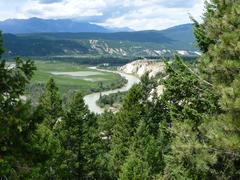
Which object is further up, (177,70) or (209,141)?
(177,70)

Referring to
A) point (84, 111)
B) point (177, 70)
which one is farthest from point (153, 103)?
point (177, 70)

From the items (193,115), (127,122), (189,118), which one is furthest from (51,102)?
(193,115)

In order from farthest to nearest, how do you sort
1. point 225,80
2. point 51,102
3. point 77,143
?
point 51,102 → point 77,143 → point 225,80

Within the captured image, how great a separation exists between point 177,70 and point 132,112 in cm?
3003

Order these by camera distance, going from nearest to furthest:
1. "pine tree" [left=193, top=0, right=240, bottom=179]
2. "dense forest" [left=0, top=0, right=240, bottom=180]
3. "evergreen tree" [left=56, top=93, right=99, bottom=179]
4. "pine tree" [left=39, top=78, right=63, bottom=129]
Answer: "dense forest" [left=0, top=0, right=240, bottom=180]
"pine tree" [left=193, top=0, right=240, bottom=179]
"evergreen tree" [left=56, top=93, right=99, bottom=179]
"pine tree" [left=39, top=78, right=63, bottom=129]

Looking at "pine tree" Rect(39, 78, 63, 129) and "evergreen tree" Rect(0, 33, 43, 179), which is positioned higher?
"evergreen tree" Rect(0, 33, 43, 179)

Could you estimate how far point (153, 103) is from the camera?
6306 cm

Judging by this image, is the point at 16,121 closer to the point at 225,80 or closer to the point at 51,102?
the point at 225,80

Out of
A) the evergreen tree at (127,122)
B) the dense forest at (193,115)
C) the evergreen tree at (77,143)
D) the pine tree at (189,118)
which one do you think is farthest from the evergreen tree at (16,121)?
the evergreen tree at (127,122)

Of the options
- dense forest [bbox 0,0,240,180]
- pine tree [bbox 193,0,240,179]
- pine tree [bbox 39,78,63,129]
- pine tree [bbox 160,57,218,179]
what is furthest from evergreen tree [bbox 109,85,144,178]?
pine tree [bbox 193,0,240,179]

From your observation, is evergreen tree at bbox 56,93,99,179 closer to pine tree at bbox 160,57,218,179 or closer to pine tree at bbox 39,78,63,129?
pine tree at bbox 39,78,63,129

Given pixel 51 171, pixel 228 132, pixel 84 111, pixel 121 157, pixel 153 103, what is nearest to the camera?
pixel 228 132

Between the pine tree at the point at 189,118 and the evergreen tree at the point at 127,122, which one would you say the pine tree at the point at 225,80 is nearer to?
the pine tree at the point at 189,118

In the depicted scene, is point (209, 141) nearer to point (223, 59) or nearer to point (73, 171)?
point (223, 59)
